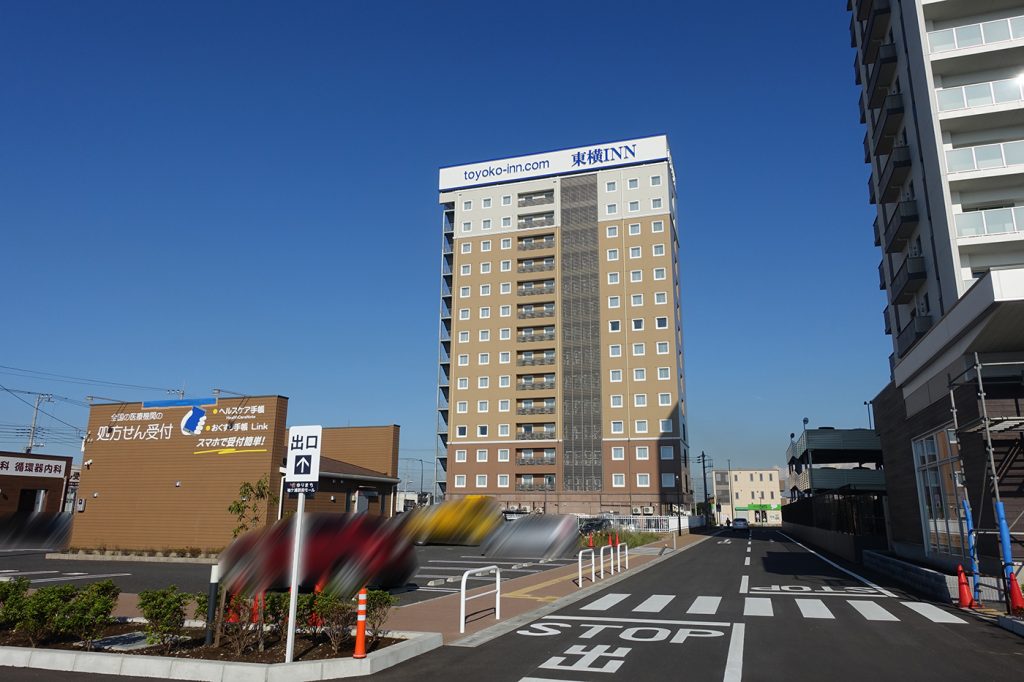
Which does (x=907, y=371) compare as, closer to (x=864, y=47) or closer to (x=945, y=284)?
(x=945, y=284)

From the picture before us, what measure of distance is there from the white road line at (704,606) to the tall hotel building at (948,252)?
7143 millimetres

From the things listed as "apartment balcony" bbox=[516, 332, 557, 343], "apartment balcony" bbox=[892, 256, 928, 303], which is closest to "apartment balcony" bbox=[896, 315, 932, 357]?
"apartment balcony" bbox=[892, 256, 928, 303]

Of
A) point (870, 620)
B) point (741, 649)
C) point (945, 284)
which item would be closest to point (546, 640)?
point (741, 649)

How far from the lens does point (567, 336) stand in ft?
245

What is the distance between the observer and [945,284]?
29.4 m

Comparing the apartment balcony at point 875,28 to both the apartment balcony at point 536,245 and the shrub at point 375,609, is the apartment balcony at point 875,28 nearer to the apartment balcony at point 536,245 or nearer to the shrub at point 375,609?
the shrub at point 375,609

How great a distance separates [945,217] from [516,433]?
169ft

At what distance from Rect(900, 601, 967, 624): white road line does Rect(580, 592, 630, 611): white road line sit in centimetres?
617

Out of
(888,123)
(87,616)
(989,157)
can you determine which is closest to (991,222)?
(989,157)

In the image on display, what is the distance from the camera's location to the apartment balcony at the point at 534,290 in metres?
76.7

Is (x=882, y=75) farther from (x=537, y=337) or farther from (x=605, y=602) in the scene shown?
(x=537, y=337)

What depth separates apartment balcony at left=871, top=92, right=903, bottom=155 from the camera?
113 ft

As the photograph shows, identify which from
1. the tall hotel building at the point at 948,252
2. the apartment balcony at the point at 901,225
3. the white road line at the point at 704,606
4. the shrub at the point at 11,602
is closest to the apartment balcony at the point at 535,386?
the tall hotel building at the point at 948,252

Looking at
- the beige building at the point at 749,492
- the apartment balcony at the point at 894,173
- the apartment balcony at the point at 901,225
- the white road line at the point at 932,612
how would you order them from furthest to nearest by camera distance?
1. the beige building at the point at 749,492
2. the apartment balcony at the point at 894,173
3. the apartment balcony at the point at 901,225
4. the white road line at the point at 932,612
